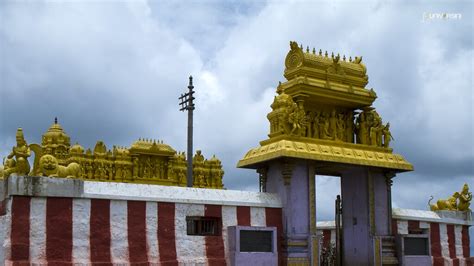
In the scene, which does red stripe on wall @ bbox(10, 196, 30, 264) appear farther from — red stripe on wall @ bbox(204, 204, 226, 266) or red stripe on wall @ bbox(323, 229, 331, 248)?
red stripe on wall @ bbox(323, 229, 331, 248)

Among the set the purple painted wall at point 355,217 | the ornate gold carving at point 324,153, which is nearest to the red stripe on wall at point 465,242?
the ornate gold carving at point 324,153

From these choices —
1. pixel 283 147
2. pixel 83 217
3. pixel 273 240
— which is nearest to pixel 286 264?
pixel 273 240

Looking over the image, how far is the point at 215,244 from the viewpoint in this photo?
20562mm

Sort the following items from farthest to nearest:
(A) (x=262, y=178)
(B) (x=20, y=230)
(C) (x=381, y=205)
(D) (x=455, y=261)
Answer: (D) (x=455, y=261) → (C) (x=381, y=205) → (A) (x=262, y=178) → (B) (x=20, y=230)

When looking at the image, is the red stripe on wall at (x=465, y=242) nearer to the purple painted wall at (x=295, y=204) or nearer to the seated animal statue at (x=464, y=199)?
the seated animal statue at (x=464, y=199)

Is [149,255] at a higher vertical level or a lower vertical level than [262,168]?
lower

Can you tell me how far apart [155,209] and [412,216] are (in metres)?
10.8

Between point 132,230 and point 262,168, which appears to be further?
point 262,168

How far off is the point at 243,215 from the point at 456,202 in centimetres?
1111

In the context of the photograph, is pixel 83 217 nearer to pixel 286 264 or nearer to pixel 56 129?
pixel 286 264

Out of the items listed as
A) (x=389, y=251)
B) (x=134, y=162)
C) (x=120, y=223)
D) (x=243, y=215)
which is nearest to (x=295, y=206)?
(x=243, y=215)

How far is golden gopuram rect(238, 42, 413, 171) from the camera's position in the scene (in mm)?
22438

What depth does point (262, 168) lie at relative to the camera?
2338 centimetres

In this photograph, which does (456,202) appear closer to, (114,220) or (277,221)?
(277,221)
